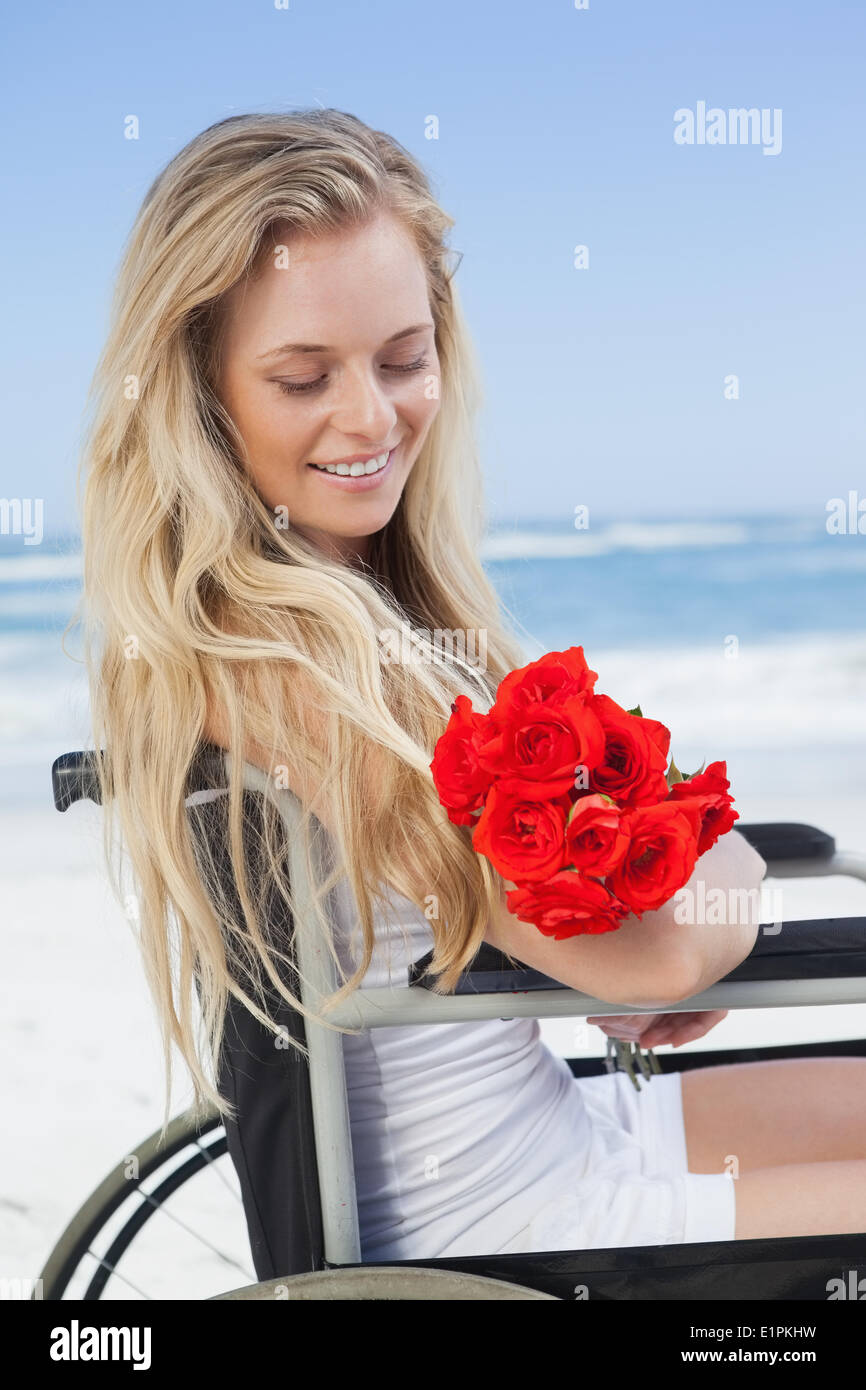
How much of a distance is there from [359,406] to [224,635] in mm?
254

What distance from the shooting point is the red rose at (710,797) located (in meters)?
0.92

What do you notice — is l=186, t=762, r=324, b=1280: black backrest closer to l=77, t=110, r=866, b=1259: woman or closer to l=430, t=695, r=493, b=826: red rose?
l=77, t=110, r=866, b=1259: woman

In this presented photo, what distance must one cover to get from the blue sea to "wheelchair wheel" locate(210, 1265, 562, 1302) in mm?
5781

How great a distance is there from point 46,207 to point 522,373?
391cm

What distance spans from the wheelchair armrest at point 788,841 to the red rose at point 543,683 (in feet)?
2.02

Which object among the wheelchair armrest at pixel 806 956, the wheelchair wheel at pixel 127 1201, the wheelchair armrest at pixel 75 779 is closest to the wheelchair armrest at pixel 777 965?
the wheelchair armrest at pixel 806 956

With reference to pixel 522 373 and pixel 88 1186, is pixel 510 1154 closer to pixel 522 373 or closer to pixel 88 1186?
pixel 88 1186

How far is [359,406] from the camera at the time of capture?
3.69ft

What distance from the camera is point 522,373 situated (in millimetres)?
10023

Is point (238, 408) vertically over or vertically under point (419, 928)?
over

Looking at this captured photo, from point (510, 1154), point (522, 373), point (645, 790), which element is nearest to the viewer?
point (645, 790)

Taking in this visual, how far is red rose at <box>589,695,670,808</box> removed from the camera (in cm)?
87

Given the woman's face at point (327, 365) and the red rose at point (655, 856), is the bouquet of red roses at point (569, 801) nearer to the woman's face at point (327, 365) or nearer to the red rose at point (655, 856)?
the red rose at point (655, 856)
